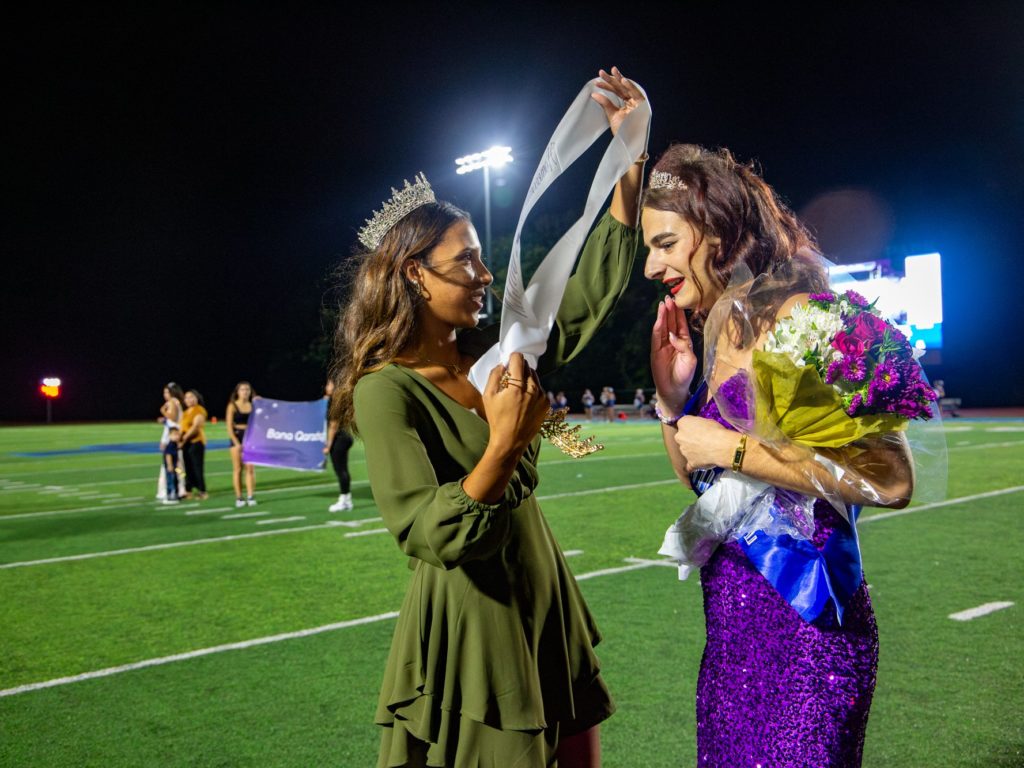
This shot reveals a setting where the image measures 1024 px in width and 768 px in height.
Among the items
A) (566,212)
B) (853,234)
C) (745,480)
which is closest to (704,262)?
(745,480)

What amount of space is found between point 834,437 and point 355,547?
715 cm

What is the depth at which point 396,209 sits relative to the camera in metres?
2.25

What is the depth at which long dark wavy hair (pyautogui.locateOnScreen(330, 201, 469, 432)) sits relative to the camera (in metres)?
2.07

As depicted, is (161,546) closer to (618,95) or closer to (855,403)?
(618,95)

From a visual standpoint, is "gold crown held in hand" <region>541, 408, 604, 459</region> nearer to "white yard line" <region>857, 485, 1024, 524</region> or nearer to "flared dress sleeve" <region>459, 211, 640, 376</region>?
"flared dress sleeve" <region>459, 211, 640, 376</region>

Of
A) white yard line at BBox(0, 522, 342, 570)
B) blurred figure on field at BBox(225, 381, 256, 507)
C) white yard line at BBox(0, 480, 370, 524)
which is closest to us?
white yard line at BBox(0, 522, 342, 570)

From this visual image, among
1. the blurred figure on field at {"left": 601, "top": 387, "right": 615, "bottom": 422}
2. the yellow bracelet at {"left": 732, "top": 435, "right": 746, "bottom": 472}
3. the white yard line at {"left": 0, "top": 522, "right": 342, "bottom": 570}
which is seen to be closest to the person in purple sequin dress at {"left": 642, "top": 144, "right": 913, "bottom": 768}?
the yellow bracelet at {"left": 732, "top": 435, "right": 746, "bottom": 472}

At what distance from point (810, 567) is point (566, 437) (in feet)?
2.07

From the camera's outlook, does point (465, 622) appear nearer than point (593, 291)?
Yes

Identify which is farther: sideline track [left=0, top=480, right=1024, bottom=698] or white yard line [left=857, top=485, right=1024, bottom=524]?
white yard line [left=857, top=485, right=1024, bottom=524]

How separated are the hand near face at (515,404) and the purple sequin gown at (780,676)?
74cm

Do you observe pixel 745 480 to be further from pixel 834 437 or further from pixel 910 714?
pixel 910 714

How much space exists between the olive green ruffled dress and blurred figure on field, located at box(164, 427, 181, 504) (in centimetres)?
1112

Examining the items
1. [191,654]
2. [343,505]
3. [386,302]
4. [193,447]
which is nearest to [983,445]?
[343,505]
